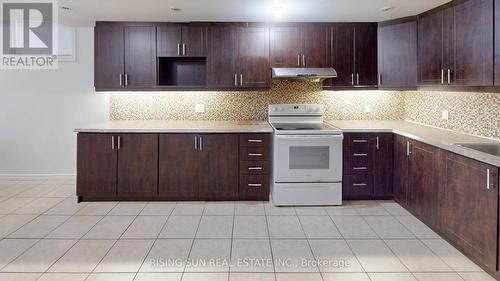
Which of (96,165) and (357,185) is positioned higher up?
(96,165)

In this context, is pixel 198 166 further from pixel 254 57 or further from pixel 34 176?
pixel 34 176

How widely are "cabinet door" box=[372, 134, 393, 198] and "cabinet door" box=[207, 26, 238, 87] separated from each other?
179 cm

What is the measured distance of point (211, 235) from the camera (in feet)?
11.9

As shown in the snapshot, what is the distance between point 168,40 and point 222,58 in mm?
676

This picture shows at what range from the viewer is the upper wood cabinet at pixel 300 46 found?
16.3 feet

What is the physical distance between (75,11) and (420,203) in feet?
13.1

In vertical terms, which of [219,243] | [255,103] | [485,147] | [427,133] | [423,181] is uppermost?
[255,103]

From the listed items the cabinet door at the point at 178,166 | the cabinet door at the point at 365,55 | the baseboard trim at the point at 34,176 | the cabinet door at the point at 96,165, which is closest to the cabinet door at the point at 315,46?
the cabinet door at the point at 365,55

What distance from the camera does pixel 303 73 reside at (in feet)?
15.5

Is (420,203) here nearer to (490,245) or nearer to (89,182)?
(490,245)

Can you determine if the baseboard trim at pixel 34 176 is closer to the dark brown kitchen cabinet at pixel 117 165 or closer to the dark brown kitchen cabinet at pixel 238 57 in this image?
the dark brown kitchen cabinet at pixel 117 165

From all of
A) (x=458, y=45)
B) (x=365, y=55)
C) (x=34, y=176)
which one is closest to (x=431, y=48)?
(x=458, y=45)

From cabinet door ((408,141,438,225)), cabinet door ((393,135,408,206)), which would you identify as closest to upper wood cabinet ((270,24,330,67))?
cabinet door ((393,135,408,206))

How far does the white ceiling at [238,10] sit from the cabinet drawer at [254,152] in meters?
1.46
